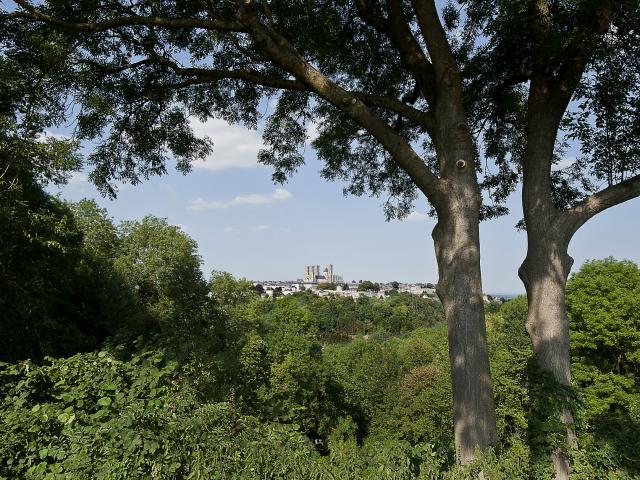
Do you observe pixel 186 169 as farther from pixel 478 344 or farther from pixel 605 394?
pixel 605 394

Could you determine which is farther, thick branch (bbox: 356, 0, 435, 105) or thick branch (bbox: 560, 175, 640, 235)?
thick branch (bbox: 356, 0, 435, 105)

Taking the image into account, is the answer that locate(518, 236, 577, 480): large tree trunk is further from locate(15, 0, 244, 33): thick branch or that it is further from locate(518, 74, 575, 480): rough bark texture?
locate(15, 0, 244, 33): thick branch

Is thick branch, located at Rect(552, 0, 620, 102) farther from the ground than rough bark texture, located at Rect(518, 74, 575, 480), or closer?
farther from the ground

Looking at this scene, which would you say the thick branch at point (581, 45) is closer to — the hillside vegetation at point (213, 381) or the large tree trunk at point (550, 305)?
the large tree trunk at point (550, 305)

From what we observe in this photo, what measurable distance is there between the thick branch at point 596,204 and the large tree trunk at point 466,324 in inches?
45.3

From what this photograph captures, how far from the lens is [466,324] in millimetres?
4281

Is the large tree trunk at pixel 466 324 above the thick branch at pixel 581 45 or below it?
below

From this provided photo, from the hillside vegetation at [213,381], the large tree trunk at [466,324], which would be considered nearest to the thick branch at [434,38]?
the large tree trunk at [466,324]

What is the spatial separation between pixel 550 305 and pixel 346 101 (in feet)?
9.73

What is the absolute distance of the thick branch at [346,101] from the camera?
4.65 m

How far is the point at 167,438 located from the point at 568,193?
6058 millimetres

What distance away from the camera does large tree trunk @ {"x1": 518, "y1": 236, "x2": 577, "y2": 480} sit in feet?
15.6

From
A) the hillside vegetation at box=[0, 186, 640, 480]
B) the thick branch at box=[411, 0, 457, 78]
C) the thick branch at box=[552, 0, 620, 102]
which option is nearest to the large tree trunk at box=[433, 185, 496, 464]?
the hillside vegetation at box=[0, 186, 640, 480]

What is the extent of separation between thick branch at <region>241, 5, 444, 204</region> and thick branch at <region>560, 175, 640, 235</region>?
1469 mm
